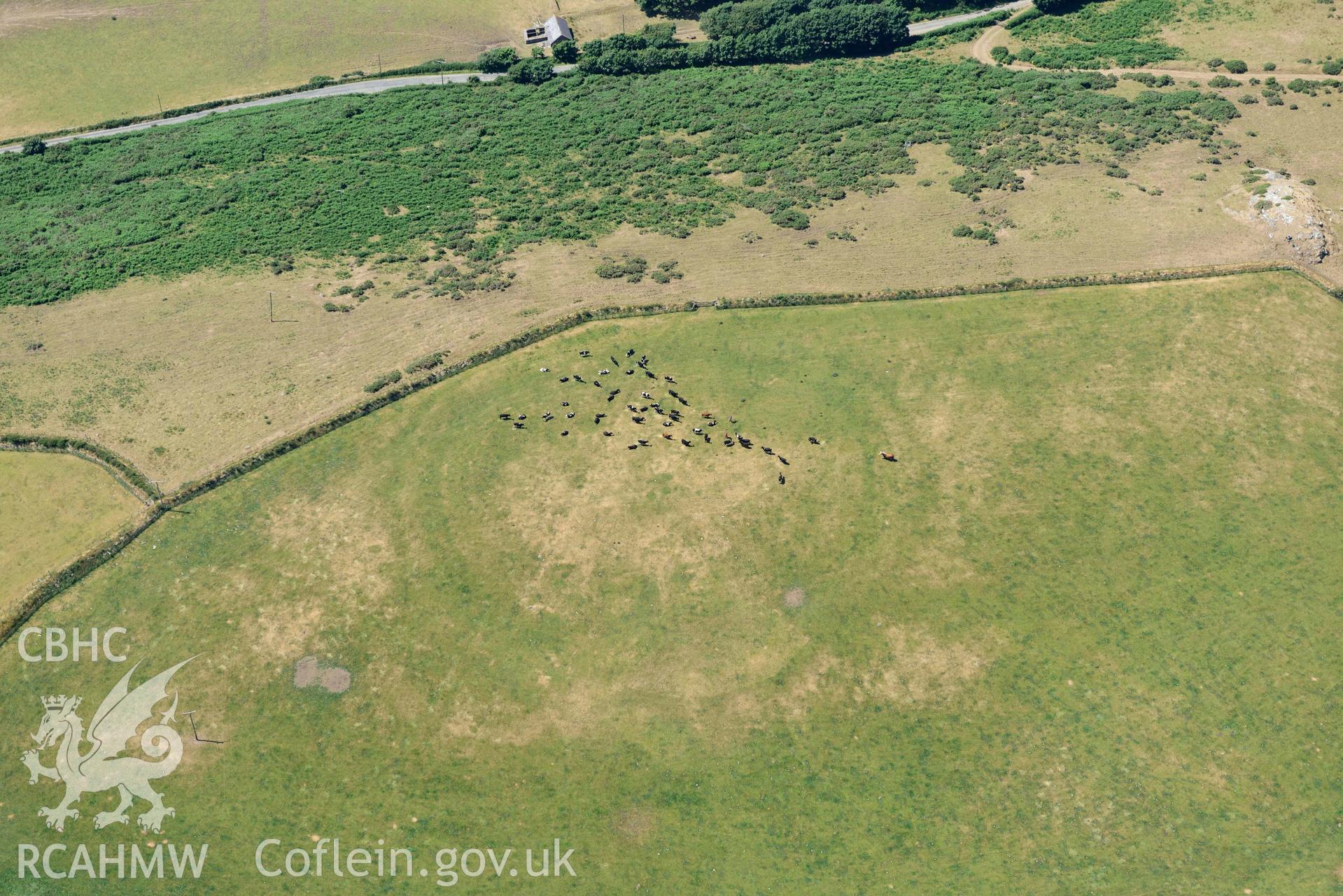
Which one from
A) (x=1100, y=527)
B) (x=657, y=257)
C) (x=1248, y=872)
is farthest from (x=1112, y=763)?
(x=657, y=257)

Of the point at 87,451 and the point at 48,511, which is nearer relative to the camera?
the point at 48,511

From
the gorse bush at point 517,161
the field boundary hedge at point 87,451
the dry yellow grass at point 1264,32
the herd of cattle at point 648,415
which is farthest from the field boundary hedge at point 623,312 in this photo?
the dry yellow grass at point 1264,32

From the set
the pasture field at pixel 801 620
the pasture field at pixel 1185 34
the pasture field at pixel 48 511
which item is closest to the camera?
the pasture field at pixel 801 620

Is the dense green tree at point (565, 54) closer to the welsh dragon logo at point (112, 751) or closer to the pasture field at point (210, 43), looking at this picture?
the pasture field at point (210, 43)

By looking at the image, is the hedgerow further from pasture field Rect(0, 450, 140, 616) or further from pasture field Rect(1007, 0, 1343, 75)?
pasture field Rect(0, 450, 140, 616)

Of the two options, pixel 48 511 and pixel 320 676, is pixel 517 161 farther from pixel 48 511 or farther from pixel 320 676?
pixel 320 676

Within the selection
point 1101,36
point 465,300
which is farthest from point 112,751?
point 1101,36

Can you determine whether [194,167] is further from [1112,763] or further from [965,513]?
[1112,763]
